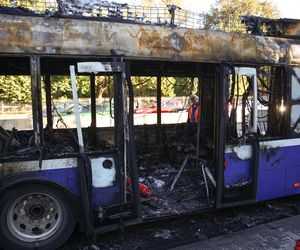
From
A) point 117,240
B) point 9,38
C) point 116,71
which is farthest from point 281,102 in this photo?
point 9,38

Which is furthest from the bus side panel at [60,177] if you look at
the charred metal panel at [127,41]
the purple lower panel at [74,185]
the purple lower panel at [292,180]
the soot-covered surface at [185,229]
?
the purple lower panel at [292,180]

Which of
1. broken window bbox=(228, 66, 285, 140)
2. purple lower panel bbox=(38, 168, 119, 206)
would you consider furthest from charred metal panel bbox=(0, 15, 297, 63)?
purple lower panel bbox=(38, 168, 119, 206)

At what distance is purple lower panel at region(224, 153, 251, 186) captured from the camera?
4613 millimetres

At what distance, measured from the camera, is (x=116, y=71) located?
12.4 feet

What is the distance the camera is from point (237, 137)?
4711mm

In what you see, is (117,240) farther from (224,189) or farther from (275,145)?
(275,145)

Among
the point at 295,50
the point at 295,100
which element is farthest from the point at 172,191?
the point at 295,50

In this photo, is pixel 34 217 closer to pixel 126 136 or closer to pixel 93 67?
pixel 126 136

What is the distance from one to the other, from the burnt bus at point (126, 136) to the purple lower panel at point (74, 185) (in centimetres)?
1

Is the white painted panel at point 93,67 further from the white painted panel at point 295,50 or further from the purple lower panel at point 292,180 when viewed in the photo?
the purple lower panel at point 292,180

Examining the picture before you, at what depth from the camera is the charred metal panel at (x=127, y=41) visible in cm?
348

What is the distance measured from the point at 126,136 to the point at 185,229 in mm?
1676

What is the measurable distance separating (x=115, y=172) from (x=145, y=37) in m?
1.61

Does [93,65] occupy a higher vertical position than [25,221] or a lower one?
higher
